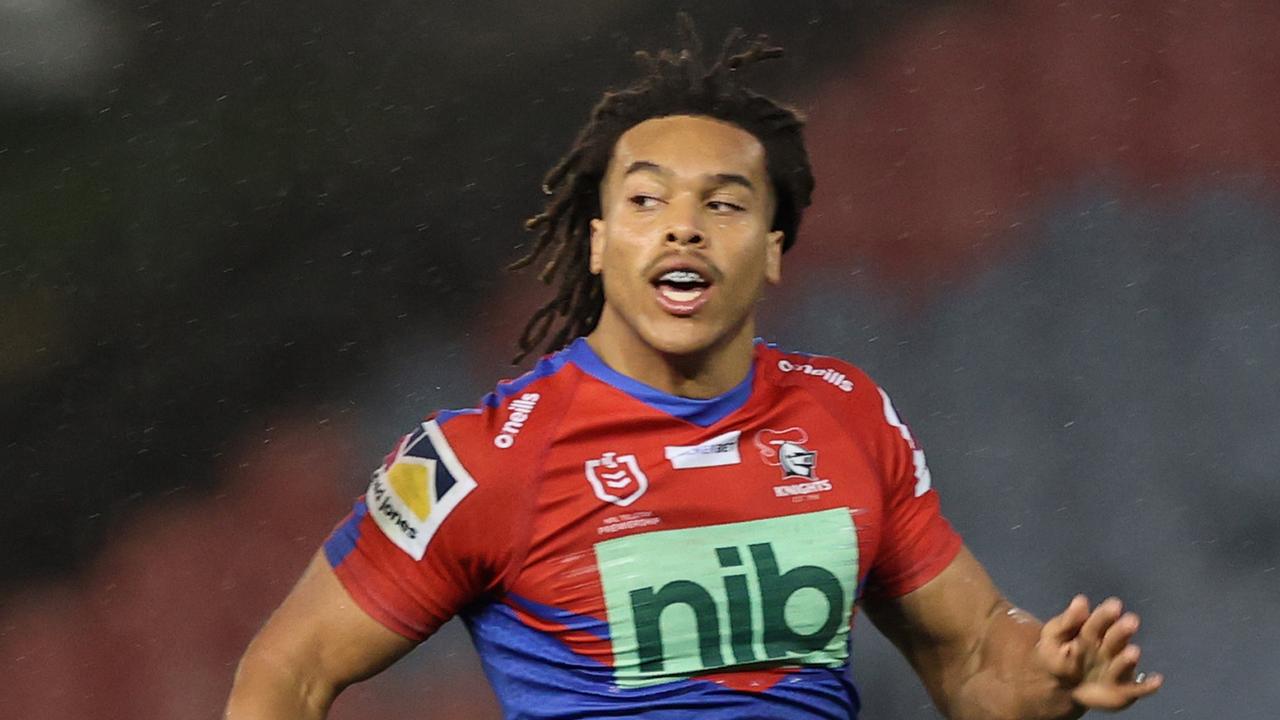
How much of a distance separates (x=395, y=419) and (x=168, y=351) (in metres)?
0.46

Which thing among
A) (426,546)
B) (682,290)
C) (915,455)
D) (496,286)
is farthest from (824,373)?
(496,286)

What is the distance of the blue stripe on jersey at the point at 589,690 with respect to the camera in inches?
94.5

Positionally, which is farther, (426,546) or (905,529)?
(905,529)

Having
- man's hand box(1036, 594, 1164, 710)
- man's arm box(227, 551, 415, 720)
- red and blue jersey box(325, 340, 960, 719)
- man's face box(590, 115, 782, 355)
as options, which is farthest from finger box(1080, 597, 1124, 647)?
man's arm box(227, 551, 415, 720)

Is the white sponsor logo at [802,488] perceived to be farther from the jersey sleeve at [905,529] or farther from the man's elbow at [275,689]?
the man's elbow at [275,689]

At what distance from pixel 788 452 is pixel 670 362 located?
7.8 inches

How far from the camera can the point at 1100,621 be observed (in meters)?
2.27

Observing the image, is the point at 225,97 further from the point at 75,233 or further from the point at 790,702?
the point at 790,702

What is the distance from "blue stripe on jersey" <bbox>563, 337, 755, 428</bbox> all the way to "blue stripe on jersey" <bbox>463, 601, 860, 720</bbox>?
32cm

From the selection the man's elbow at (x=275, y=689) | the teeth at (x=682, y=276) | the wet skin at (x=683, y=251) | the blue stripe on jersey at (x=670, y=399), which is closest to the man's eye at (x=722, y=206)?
the wet skin at (x=683, y=251)

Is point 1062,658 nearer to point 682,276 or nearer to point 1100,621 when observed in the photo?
point 1100,621

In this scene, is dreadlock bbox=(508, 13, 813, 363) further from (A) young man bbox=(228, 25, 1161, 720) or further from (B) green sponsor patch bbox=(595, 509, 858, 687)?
(B) green sponsor patch bbox=(595, 509, 858, 687)

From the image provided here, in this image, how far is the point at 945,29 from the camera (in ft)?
12.5

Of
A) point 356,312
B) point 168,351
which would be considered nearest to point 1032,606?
point 356,312
